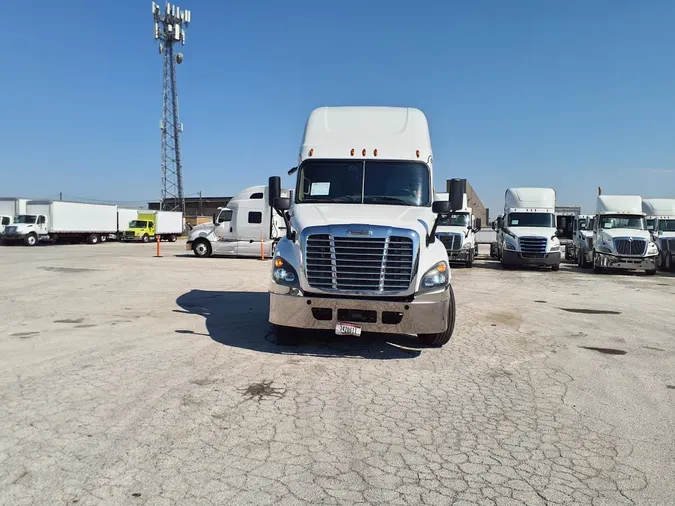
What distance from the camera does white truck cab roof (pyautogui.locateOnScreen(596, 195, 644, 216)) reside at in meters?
21.4

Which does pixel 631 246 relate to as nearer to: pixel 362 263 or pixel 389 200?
pixel 389 200

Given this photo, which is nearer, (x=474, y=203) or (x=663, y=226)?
(x=663, y=226)

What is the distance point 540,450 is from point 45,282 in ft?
46.2

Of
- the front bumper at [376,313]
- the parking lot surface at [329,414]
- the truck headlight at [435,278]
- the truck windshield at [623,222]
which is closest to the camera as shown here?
the parking lot surface at [329,414]

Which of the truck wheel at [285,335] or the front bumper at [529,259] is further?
→ the front bumper at [529,259]

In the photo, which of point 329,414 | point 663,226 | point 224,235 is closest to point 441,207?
point 329,414

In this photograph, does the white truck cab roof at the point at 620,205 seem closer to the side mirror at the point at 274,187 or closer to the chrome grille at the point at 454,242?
the chrome grille at the point at 454,242

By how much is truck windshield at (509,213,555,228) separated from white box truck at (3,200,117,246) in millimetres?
32539

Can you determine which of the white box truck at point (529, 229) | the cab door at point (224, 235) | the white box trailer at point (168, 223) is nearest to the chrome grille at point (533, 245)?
the white box truck at point (529, 229)

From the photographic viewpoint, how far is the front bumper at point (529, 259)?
21078 mm

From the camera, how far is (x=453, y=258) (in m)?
22.4

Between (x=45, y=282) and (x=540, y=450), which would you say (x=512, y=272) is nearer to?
→ (x=45, y=282)

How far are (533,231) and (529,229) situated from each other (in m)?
0.28

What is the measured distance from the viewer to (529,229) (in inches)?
859
